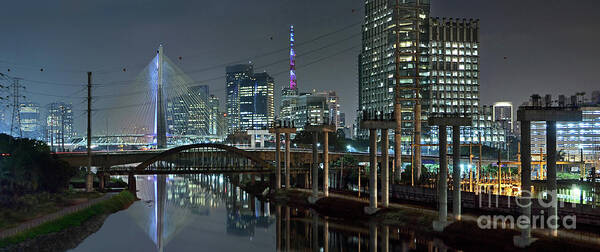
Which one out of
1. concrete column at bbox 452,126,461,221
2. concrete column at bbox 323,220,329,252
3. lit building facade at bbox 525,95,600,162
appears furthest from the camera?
lit building facade at bbox 525,95,600,162

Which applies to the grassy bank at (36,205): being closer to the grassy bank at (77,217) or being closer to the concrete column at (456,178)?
the grassy bank at (77,217)

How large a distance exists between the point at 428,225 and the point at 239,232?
21.8 m

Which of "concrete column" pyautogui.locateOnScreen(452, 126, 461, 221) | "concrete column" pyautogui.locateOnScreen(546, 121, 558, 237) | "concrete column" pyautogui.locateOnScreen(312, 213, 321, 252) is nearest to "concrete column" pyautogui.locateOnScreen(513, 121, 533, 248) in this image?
"concrete column" pyautogui.locateOnScreen(546, 121, 558, 237)

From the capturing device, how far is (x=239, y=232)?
6216 cm

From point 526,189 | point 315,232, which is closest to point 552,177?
point 526,189

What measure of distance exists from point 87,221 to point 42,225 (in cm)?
976

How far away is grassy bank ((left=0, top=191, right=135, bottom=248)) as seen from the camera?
47.4m

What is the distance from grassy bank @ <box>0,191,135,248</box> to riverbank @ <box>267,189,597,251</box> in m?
24.1

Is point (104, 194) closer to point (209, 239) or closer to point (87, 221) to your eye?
point (87, 221)

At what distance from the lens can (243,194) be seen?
105312 millimetres

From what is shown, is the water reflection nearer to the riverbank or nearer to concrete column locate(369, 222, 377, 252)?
concrete column locate(369, 222, 377, 252)

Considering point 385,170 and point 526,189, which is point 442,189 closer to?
point 526,189

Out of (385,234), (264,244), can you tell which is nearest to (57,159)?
(264,244)

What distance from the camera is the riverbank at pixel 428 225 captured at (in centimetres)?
3816
